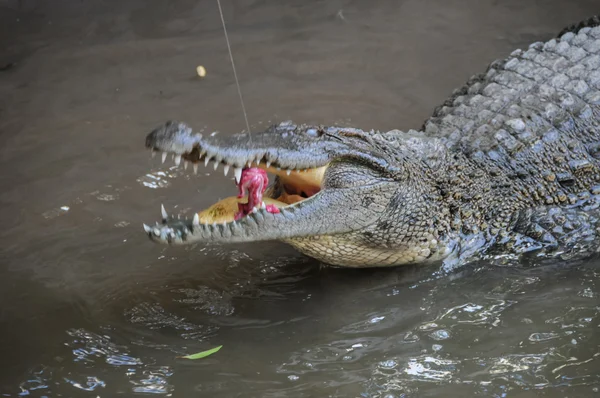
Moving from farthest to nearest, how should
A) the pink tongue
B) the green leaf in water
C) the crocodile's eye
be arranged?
1. the crocodile's eye
2. the pink tongue
3. the green leaf in water

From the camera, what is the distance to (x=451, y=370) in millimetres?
3531

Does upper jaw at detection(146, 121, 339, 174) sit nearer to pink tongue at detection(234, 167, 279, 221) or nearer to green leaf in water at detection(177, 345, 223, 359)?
pink tongue at detection(234, 167, 279, 221)

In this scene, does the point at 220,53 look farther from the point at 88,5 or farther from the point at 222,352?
the point at 222,352

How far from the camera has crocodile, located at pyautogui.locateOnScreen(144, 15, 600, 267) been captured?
375 centimetres

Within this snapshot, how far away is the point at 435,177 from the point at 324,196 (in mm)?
810

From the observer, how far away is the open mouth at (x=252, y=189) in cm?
362

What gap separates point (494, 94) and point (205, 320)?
2.53 meters

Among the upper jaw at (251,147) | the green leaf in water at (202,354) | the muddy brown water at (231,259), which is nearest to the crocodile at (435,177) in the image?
the upper jaw at (251,147)

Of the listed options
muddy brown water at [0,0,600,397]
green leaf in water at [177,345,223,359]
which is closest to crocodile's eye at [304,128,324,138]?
muddy brown water at [0,0,600,397]

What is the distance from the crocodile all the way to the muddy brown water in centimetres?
23

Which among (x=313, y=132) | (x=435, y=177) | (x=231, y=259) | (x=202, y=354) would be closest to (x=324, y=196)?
(x=313, y=132)

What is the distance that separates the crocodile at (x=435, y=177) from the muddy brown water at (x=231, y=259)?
0.23 metres

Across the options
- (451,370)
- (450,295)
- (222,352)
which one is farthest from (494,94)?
(222,352)

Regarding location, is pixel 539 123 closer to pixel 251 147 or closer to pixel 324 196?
pixel 324 196
